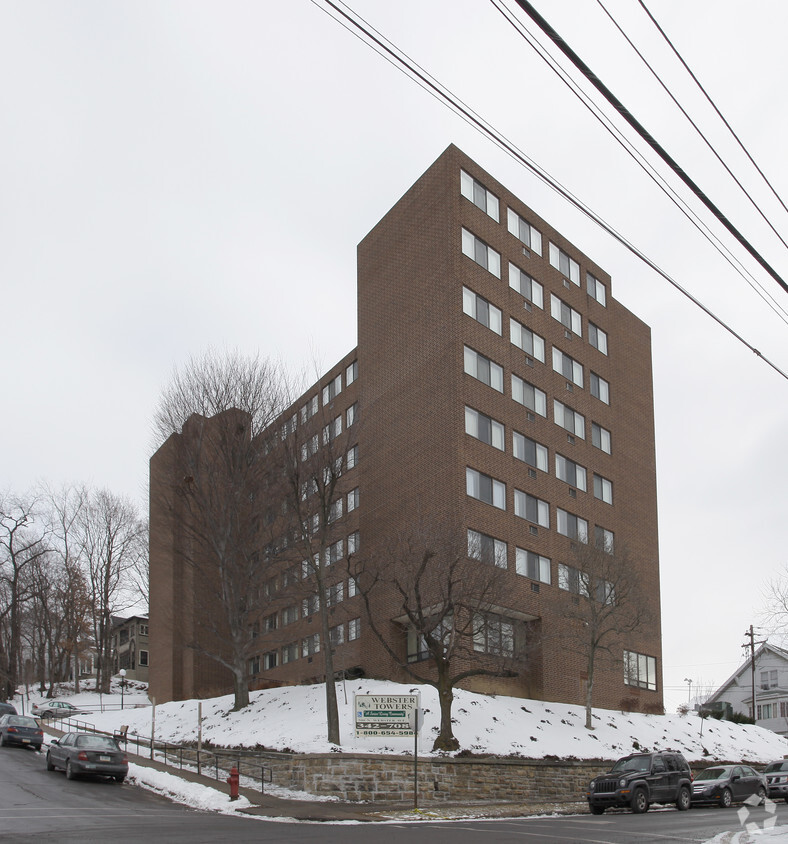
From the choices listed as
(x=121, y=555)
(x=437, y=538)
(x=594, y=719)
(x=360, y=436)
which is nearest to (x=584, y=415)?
(x=360, y=436)

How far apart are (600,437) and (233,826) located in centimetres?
3396

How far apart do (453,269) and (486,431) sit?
721 centimetres

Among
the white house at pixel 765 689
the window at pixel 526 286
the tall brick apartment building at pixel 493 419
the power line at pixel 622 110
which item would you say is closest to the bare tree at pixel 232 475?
the tall brick apartment building at pixel 493 419

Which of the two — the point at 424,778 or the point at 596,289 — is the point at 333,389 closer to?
the point at 596,289

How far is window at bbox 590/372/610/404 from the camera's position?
163 ft

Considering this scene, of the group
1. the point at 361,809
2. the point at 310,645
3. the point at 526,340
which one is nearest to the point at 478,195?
the point at 526,340

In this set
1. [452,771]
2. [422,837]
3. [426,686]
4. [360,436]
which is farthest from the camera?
[360,436]

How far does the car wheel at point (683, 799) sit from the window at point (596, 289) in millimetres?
29174

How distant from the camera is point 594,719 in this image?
4050 centimetres

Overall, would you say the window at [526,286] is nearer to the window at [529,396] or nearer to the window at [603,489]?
the window at [529,396]

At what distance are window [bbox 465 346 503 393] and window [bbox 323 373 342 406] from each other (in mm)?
12519

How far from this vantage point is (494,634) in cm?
3509

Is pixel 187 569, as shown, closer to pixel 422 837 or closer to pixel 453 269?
pixel 453 269

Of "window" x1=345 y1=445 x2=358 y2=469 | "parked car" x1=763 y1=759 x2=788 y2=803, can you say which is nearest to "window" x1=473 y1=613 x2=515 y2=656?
"parked car" x1=763 y1=759 x2=788 y2=803
